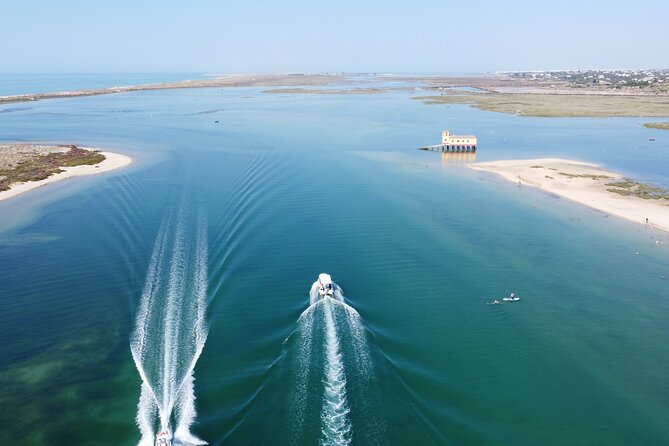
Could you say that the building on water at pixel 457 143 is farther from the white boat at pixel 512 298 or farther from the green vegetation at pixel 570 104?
the green vegetation at pixel 570 104

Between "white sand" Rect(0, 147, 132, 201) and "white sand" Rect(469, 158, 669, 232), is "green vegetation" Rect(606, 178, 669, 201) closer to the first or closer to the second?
"white sand" Rect(469, 158, 669, 232)

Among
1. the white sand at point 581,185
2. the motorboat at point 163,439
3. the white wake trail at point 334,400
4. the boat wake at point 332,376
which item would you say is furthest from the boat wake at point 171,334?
the white sand at point 581,185

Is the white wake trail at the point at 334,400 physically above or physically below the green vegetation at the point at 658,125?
below

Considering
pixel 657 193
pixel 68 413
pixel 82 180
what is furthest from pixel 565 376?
pixel 82 180

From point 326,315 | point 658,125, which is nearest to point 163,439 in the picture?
point 326,315

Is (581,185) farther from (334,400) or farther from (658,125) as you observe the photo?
(658,125)

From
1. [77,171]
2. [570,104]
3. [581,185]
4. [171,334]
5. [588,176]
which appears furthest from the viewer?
[570,104]

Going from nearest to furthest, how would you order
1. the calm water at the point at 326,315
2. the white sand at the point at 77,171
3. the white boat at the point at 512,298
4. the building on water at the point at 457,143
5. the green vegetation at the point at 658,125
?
1. the calm water at the point at 326,315
2. the white boat at the point at 512,298
3. the white sand at the point at 77,171
4. the building on water at the point at 457,143
5. the green vegetation at the point at 658,125
